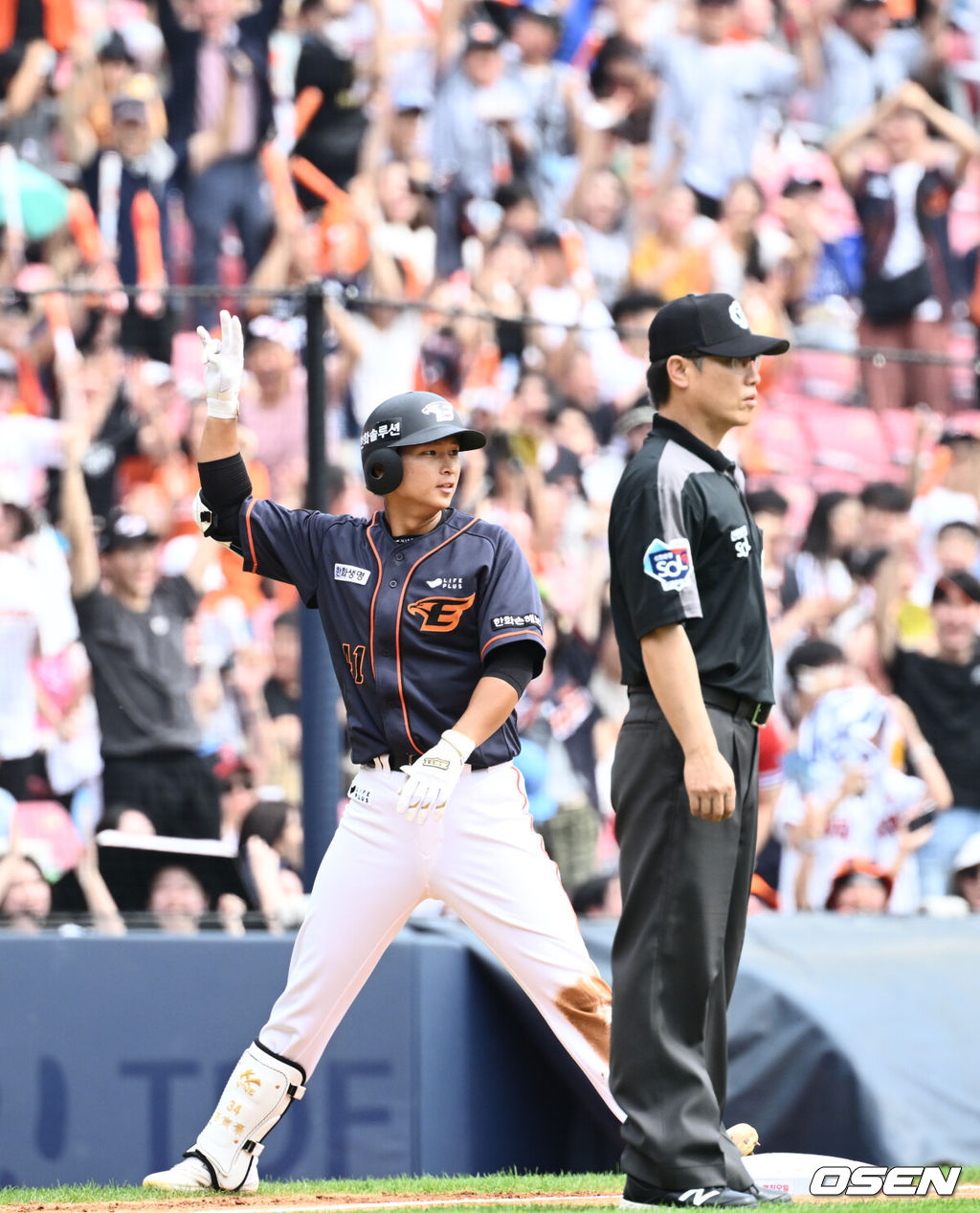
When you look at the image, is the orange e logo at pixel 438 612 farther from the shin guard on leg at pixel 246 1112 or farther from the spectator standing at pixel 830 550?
the spectator standing at pixel 830 550

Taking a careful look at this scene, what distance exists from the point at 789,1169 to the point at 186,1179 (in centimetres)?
150

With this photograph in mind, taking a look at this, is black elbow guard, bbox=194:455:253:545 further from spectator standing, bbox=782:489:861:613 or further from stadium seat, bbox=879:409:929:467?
stadium seat, bbox=879:409:929:467

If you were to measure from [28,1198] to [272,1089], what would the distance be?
79 centimetres

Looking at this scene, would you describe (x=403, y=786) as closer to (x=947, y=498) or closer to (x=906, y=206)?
(x=947, y=498)

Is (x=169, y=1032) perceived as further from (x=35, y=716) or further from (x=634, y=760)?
(x=634, y=760)

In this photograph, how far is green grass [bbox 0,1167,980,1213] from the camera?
4.57 metres

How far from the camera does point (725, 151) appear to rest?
11773 mm

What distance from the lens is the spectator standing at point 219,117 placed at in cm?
977

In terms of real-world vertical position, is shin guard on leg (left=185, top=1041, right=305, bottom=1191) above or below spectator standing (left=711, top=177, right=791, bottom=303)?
below

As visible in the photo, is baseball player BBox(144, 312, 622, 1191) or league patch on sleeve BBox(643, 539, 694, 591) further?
baseball player BBox(144, 312, 622, 1191)

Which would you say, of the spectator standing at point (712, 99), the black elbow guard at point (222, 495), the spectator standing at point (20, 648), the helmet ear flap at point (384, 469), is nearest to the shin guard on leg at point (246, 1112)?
the black elbow guard at point (222, 495)

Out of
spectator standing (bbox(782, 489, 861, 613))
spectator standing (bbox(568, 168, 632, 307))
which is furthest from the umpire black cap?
spectator standing (bbox(568, 168, 632, 307))

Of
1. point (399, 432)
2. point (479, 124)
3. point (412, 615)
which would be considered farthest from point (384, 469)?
point (479, 124)

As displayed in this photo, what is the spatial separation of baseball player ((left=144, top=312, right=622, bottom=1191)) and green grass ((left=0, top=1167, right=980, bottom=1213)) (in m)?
0.21
